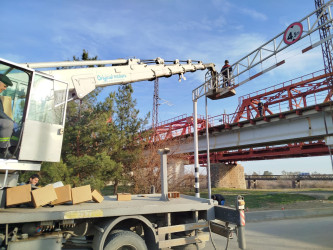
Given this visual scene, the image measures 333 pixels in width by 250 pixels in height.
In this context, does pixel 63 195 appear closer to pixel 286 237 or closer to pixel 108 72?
pixel 108 72

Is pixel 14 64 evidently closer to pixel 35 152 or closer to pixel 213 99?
pixel 35 152

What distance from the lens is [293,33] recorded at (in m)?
9.57

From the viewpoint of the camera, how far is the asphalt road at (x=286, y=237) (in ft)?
22.6

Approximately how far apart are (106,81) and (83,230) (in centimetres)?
430

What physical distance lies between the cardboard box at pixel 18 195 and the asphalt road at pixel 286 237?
4.94m

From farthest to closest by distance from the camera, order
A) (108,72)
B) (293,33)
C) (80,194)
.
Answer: (293,33) < (108,72) < (80,194)

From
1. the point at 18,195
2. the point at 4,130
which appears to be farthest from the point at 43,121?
the point at 18,195

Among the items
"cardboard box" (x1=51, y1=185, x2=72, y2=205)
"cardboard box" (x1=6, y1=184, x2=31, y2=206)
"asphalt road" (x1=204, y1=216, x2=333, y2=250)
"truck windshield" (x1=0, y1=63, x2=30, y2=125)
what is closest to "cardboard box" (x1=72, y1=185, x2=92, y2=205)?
"cardboard box" (x1=51, y1=185, x2=72, y2=205)

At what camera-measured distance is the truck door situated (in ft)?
15.1

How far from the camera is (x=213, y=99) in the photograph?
14.4 m

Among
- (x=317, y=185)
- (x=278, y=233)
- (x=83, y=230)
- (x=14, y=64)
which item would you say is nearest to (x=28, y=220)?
(x=83, y=230)

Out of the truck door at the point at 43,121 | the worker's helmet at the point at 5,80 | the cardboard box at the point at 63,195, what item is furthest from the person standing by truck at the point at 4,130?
the cardboard box at the point at 63,195

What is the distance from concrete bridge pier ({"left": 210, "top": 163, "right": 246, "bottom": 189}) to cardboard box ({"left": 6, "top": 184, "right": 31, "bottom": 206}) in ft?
110

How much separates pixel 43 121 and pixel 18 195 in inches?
57.7
